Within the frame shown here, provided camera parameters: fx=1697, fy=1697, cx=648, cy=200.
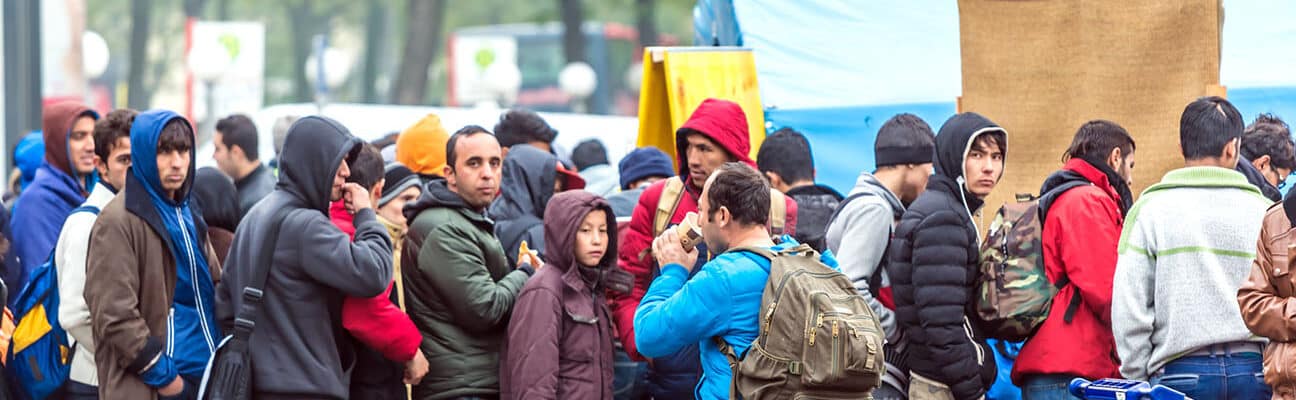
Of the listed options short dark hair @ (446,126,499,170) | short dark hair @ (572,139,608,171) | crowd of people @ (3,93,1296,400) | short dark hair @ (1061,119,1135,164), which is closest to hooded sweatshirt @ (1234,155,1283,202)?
crowd of people @ (3,93,1296,400)

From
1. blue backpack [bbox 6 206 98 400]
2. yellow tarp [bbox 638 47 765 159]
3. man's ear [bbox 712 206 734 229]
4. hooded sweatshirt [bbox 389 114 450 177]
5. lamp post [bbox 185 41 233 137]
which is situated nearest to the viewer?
man's ear [bbox 712 206 734 229]

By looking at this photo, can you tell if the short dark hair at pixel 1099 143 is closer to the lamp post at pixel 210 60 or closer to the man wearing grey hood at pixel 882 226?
the man wearing grey hood at pixel 882 226

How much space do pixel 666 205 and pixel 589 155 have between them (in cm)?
650

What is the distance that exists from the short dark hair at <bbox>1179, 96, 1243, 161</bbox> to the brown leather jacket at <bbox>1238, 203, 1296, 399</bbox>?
24.2 inches

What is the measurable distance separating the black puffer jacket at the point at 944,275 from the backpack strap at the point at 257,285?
2420mm

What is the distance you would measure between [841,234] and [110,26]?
2355 inches

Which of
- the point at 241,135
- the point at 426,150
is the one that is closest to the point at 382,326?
the point at 426,150

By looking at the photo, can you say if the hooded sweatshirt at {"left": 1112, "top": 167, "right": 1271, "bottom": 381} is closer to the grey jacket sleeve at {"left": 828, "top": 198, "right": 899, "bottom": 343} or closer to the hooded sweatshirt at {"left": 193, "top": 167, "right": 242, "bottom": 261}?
the grey jacket sleeve at {"left": 828, "top": 198, "right": 899, "bottom": 343}

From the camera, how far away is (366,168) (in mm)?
7430

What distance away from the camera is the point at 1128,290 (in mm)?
6281

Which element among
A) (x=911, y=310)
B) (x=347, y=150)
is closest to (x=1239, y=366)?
(x=911, y=310)

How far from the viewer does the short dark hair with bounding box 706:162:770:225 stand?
568 cm

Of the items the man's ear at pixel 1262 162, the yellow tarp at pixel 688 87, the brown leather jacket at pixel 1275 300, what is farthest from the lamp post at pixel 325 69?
the brown leather jacket at pixel 1275 300

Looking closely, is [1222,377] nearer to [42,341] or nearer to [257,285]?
[257,285]
